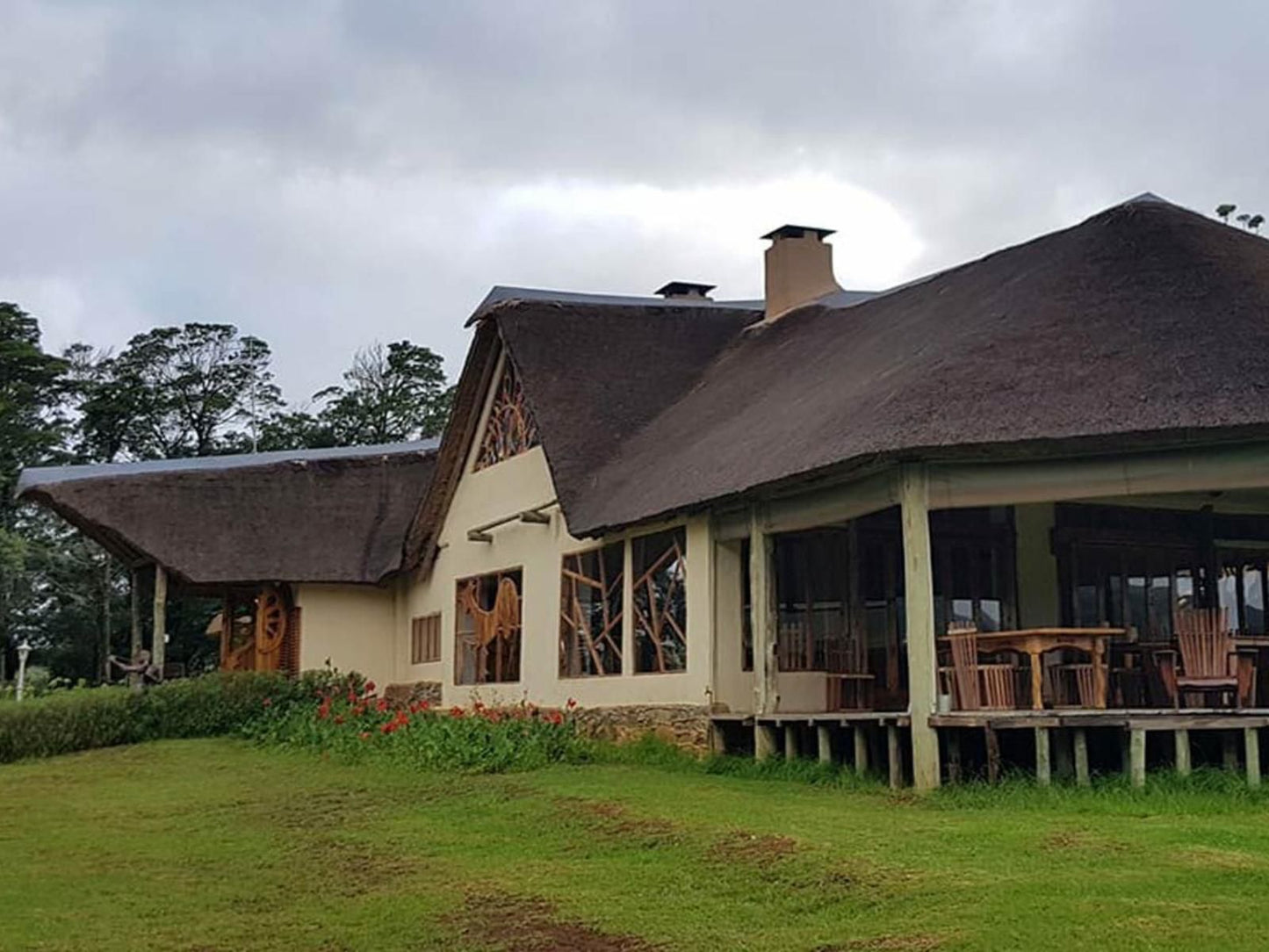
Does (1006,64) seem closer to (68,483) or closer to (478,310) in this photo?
(478,310)

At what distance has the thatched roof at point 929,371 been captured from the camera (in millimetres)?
11836

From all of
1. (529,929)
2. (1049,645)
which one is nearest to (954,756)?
(1049,645)

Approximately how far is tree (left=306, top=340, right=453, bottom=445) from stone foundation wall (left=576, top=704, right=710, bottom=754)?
2790cm

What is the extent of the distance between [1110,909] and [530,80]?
1273 cm

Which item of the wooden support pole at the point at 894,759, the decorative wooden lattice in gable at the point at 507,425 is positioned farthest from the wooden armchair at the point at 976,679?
the decorative wooden lattice in gable at the point at 507,425

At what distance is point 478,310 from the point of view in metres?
21.4

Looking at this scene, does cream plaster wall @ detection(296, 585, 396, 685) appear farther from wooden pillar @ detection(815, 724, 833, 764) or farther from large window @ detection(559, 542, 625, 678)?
wooden pillar @ detection(815, 724, 833, 764)

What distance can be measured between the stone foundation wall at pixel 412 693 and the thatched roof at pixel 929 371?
5.65 meters

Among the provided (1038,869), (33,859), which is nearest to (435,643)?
(33,859)

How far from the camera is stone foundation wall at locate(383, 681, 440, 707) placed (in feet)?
74.8

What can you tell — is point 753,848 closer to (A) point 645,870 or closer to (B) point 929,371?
(A) point 645,870

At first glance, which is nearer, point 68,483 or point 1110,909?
point 1110,909

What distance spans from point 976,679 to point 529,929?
537 cm

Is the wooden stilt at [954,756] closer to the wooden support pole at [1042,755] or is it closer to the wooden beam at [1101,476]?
the wooden support pole at [1042,755]
